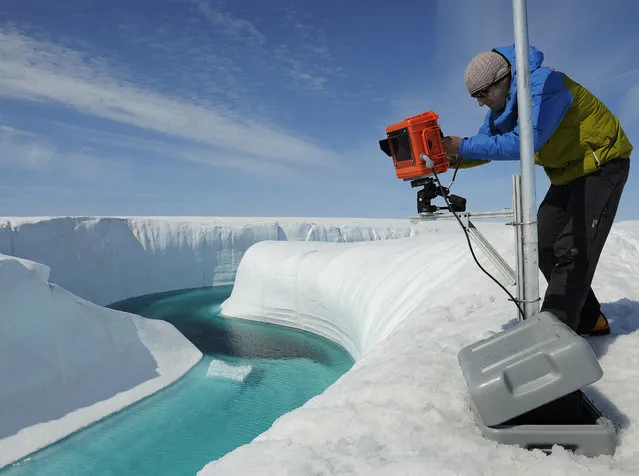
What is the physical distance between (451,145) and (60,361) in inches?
275

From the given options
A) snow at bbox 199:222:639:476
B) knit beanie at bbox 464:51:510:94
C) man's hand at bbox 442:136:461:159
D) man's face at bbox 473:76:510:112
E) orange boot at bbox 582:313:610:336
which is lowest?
snow at bbox 199:222:639:476

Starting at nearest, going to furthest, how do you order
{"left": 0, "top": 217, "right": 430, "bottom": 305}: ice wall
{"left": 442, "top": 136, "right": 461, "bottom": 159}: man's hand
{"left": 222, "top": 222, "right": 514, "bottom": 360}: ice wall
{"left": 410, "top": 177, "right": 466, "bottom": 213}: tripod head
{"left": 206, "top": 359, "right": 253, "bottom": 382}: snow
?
{"left": 442, "top": 136, "right": 461, "bottom": 159}: man's hand → {"left": 410, "top": 177, "right": 466, "bottom": 213}: tripod head → {"left": 222, "top": 222, "right": 514, "bottom": 360}: ice wall → {"left": 206, "top": 359, "right": 253, "bottom": 382}: snow → {"left": 0, "top": 217, "right": 430, "bottom": 305}: ice wall

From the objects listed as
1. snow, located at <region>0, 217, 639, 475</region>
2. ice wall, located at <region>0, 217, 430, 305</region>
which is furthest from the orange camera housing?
ice wall, located at <region>0, 217, 430, 305</region>

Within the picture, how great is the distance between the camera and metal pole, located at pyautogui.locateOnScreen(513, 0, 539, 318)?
1.91m

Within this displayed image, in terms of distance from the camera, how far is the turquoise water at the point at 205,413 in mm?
5332

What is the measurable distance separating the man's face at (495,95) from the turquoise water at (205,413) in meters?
4.94

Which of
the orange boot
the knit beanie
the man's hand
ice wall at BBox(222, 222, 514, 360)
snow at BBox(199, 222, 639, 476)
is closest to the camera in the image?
snow at BBox(199, 222, 639, 476)

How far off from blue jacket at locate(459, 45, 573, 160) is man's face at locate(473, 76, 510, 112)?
25 mm

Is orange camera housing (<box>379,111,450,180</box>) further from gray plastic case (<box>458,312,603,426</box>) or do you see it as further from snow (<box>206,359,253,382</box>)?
snow (<box>206,359,253,382</box>)

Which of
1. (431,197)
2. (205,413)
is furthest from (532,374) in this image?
(205,413)

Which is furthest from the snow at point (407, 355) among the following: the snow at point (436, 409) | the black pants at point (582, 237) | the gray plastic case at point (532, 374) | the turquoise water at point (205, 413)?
the turquoise water at point (205, 413)

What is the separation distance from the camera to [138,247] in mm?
21828

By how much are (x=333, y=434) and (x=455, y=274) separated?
4335 millimetres

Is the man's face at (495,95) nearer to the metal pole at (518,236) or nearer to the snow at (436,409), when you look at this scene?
the metal pole at (518,236)
